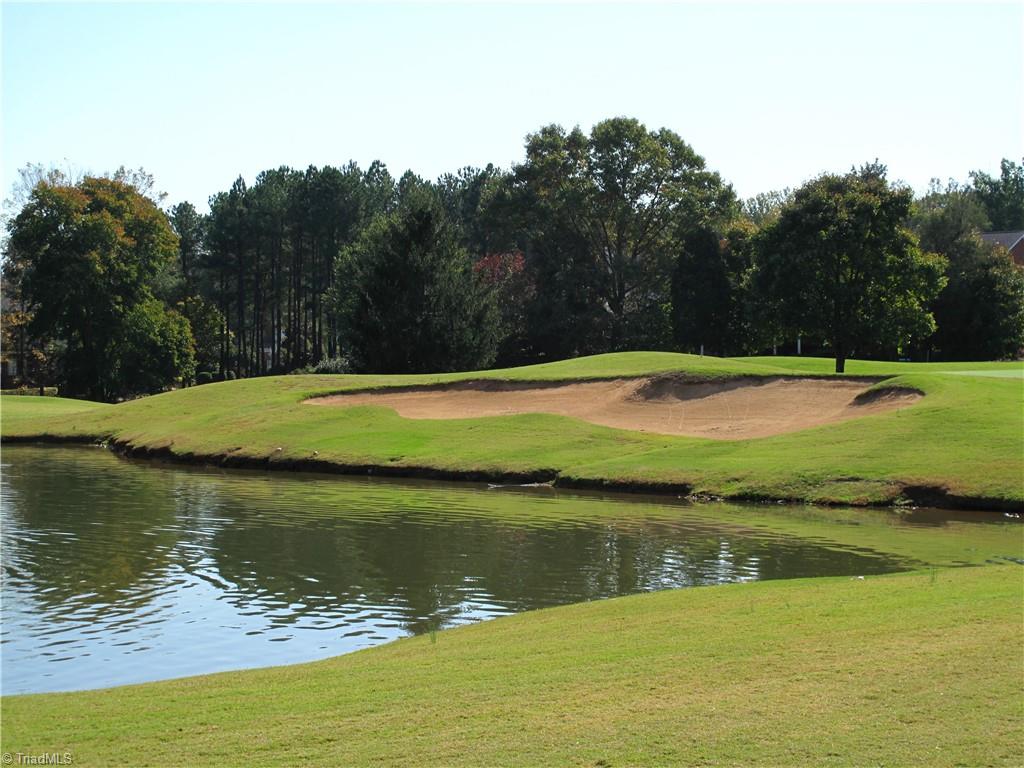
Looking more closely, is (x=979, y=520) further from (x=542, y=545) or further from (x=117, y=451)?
(x=117, y=451)

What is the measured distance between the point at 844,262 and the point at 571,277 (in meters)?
40.2

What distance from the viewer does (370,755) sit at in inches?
332

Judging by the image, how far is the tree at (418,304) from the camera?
6577cm

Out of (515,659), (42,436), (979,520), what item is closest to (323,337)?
(42,436)

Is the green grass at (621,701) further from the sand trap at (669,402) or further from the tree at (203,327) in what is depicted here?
the tree at (203,327)

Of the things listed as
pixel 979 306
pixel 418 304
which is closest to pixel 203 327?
pixel 418 304

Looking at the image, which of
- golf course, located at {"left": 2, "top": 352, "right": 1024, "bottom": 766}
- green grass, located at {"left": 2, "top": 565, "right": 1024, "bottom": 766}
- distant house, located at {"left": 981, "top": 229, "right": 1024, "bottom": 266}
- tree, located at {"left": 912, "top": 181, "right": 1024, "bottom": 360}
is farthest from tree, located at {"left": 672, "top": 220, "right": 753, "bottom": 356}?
green grass, located at {"left": 2, "top": 565, "right": 1024, "bottom": 766}

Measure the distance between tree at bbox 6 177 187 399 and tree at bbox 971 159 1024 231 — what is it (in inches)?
3909

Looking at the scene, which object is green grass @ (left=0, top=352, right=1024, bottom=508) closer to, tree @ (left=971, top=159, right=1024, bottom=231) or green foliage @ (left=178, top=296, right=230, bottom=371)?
green foliage @ (left=178, top=296, right=230, bottom=371)

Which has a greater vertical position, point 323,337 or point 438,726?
point 323,337

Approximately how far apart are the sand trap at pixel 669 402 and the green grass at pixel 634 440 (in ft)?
2.91

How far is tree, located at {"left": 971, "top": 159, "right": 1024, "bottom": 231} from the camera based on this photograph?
140m

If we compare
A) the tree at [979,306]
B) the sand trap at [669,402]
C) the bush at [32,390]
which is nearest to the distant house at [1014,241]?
the tree at [979,306]

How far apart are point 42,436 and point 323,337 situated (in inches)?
3300
